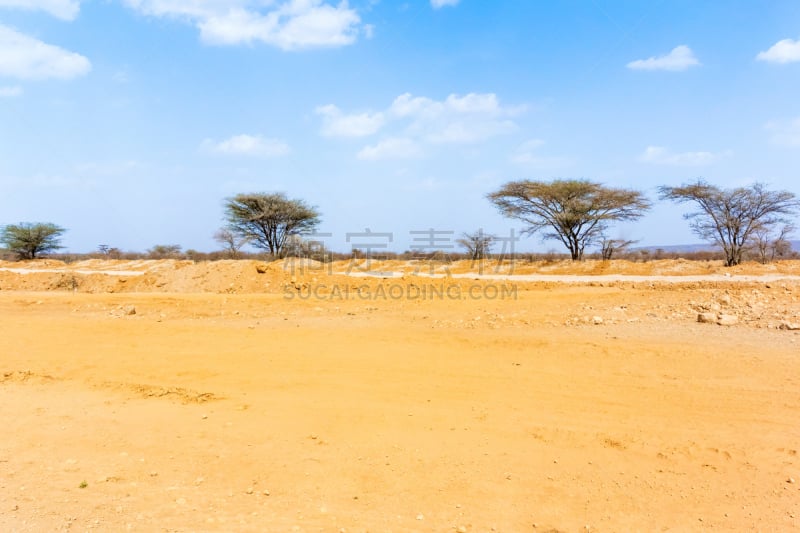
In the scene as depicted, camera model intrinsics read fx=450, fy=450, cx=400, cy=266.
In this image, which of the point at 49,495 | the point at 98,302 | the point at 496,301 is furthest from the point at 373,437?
the point at 98,302

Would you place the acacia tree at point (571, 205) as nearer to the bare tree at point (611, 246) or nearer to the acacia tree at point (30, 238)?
the bare tree at point (611, 246)

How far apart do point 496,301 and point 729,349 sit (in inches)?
231

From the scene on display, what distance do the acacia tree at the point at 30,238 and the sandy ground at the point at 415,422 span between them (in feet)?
107

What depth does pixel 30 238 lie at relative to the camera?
114 ft

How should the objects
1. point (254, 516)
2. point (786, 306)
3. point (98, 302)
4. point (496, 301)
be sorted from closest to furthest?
1. point (254, 516)
2. point (786, 306)
3. point (496, 301)
4. point (98, 302)

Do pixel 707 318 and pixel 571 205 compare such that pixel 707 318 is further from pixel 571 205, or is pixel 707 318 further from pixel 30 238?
pixel 30 238

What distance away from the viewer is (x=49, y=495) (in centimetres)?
326

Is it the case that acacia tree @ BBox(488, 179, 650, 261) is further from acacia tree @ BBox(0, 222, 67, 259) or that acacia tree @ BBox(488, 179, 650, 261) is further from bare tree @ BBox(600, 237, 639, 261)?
acacia tree @ BBox(0, 222, 67, 259)

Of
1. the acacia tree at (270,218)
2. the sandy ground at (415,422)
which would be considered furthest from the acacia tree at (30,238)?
the sandy ground at (415,422)

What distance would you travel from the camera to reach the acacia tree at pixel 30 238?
1346 inches

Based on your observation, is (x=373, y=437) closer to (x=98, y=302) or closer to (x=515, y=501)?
(x=515, y=501)

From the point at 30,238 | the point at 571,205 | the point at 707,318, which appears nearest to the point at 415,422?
the point at 707,318

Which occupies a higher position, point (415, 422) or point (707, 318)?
point (707, 318)

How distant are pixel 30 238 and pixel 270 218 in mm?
21650
